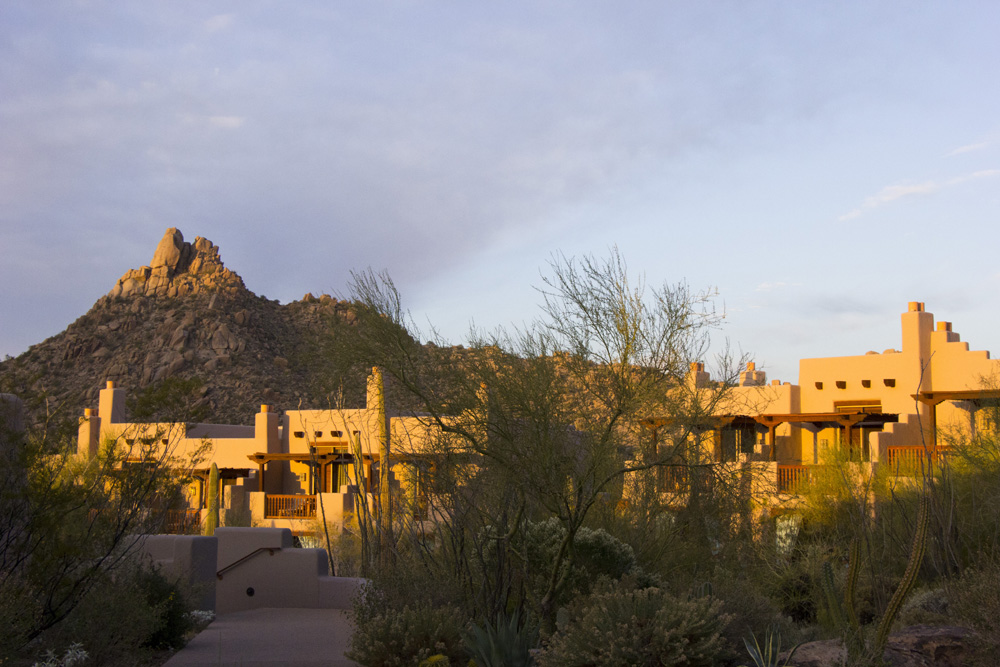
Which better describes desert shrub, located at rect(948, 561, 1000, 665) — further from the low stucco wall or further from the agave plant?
the low stucco wall

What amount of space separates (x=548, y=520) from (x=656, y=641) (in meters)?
5.37

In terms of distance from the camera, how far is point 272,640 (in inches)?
431

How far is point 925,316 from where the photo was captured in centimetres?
2852

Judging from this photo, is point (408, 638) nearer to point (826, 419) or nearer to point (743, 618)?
point (743, 618)

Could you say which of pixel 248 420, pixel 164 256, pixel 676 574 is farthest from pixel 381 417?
pixel 164 256

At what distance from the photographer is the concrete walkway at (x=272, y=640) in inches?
379

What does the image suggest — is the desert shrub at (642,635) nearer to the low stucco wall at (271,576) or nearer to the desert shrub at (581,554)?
the desert shrub at (581,554)

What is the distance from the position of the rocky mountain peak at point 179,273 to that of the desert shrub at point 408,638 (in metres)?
63.0

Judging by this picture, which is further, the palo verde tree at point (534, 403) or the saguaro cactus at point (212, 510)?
the saguaro cactus at point (212, 510)

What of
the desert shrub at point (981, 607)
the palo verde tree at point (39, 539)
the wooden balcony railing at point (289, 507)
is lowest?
the wooden balcony railing at point (289, 507)

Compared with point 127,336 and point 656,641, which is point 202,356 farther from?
point 656,641

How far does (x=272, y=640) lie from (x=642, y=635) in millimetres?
5237

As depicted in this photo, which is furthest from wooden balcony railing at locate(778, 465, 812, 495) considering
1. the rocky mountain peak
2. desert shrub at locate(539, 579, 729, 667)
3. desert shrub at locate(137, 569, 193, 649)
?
the rocky mountain peak

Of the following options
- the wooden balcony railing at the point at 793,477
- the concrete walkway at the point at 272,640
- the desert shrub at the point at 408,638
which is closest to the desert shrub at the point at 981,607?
the desert shrub at the point at 408,638
